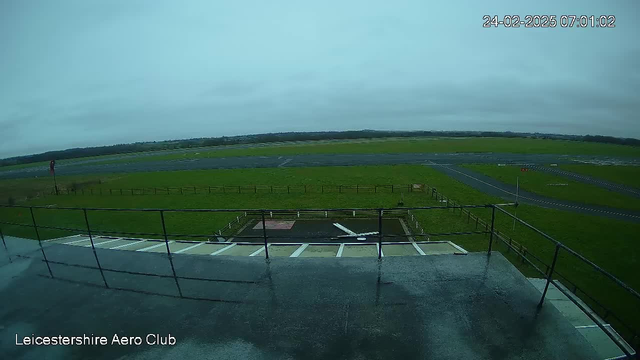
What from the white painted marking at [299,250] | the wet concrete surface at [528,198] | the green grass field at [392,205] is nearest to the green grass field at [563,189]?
the wet concrete surface at [528,198]

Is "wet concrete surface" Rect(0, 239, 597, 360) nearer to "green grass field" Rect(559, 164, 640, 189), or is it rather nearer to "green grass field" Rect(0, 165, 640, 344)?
"green grass field" Rect(0, 165, 640, 344)

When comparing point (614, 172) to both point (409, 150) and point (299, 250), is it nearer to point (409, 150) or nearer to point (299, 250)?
point (409, 150)

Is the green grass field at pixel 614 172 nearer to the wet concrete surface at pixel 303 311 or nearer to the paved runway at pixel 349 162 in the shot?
the paved runway at pixel 349 162

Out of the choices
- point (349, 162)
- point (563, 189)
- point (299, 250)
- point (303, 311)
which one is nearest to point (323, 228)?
point (299, 250)

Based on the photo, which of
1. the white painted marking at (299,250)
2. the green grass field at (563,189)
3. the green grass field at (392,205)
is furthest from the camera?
the green grass field at (563,189)

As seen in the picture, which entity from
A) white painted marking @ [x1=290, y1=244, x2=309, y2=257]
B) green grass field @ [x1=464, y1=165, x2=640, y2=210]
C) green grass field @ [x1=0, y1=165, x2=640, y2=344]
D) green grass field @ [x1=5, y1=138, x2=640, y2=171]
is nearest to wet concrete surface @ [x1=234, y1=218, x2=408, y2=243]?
green grass field @ [x1=0, y1=165, x2=640, y2=344]
